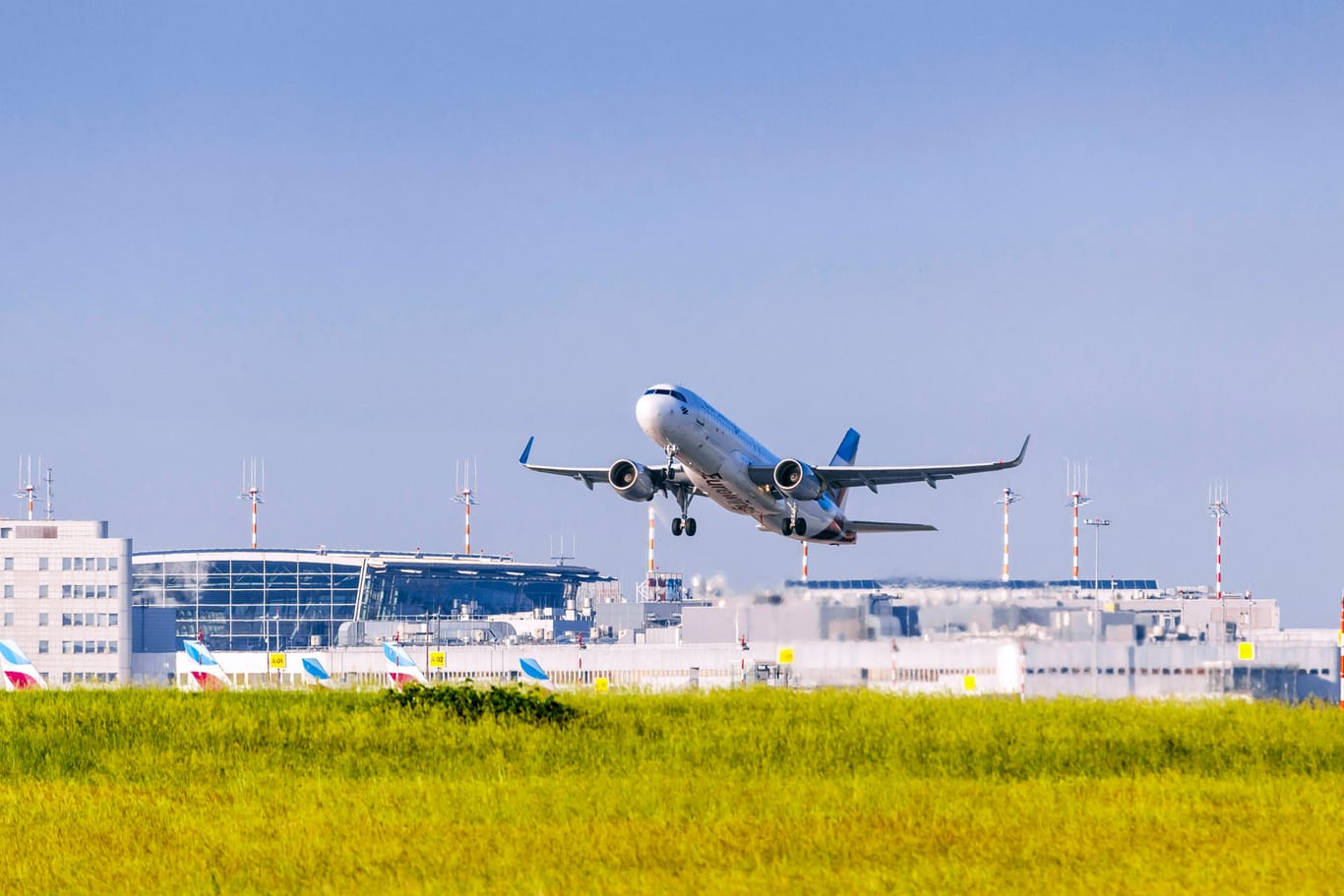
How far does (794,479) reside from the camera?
69.1m

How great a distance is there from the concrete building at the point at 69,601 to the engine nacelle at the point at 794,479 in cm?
12628

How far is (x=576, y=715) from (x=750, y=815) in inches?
422

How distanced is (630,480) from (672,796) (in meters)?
42.5

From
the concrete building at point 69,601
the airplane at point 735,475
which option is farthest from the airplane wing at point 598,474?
the concrete building at point 69,601

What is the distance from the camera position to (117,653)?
18175 centimetres

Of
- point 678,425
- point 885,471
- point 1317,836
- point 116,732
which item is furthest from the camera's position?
point 885,471

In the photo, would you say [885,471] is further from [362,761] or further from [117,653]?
[117,653]

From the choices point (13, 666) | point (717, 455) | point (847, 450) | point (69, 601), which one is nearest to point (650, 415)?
point (717, 455)

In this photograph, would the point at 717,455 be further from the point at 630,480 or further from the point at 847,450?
the point at 847,450

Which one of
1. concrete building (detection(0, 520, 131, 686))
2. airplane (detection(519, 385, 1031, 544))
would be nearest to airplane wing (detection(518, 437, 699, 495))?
airplane (detection(519, 385, 1031, 544))

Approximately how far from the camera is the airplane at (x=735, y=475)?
2525 inches

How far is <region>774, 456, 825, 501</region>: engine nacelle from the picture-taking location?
69125mm

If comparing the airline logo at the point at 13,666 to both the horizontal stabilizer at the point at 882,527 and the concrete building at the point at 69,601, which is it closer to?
the horizontal stabilizer at the point at 882,527

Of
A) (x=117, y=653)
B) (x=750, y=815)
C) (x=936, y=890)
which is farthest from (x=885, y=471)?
(x=117, y=653)
